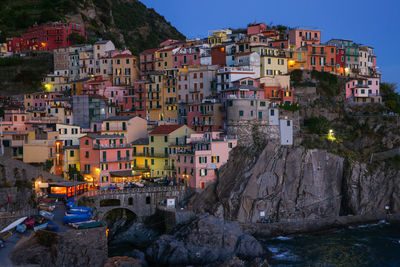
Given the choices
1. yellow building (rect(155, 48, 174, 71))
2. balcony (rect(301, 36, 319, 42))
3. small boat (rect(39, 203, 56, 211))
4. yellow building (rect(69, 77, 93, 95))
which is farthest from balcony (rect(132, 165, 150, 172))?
balcony (rect(301, 36, 319, 42))

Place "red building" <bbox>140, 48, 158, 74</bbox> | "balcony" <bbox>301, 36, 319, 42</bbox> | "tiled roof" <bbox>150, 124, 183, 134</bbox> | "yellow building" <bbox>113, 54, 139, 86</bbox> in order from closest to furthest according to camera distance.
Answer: "tiled roof" <bbox>150, 124, 183, 134</bbox> < "balcony" <bbox>301, 36, 319, 42</bbox> < "yellow building" <bbox>113, 54, 139, 86</bbox> < "red building" <bbox>140, 48, 158, 74</bbox>

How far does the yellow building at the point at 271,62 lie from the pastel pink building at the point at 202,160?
1690cm

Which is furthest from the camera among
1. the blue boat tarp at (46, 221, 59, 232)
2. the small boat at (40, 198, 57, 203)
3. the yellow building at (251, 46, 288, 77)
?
the yellow building at (251, 46, 288, 77)

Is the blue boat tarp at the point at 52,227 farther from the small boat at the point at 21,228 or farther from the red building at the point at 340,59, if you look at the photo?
the red building at the point at 340,59

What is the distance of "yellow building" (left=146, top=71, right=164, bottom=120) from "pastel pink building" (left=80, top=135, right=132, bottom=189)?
16.3m

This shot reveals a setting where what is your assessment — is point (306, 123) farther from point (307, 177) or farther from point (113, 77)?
point (113, 77)

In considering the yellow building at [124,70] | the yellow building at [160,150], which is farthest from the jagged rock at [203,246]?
the yellow building at [124,70]

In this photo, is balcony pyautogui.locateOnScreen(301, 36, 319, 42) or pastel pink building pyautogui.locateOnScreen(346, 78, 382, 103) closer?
pastel pink building pyautogui.locateOnScreen(346, 78, 382, 103)

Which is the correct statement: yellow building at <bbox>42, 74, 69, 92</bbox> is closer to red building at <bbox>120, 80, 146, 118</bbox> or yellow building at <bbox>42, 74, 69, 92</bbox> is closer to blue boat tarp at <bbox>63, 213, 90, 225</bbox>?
red building at <bbox>120, 80, 146, 118</bbox>

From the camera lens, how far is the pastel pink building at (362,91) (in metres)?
83.9

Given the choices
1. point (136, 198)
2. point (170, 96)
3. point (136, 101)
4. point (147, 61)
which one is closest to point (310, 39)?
point (170, 96)

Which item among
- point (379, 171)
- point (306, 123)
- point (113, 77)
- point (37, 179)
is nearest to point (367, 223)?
point (379, 171)

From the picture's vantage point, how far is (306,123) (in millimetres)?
78125

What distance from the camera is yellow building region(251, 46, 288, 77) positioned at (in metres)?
82.1
